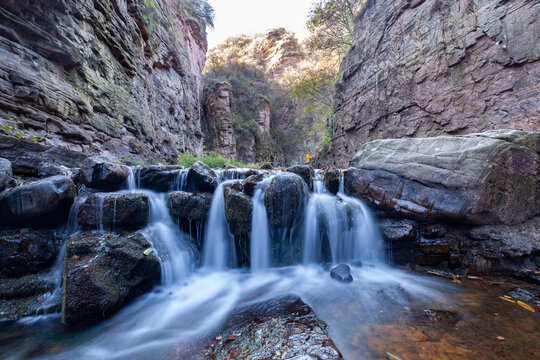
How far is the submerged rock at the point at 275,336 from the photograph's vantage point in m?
1.66

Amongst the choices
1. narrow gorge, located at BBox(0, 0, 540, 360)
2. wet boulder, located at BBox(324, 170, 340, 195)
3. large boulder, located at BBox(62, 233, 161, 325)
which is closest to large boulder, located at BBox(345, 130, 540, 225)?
narrow gorge, located at BBox(0, 0, 540, 360)

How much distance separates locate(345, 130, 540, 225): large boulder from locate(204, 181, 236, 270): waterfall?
10.5 feet

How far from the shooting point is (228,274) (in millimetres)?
3881

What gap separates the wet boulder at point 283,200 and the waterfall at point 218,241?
98 centimetres

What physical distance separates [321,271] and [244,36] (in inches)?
1418

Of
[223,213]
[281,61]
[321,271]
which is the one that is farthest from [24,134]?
[281,61]

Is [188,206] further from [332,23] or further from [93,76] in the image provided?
[332,23]

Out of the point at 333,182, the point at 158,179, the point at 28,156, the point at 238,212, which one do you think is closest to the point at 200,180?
the point at 158,179

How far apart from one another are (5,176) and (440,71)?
10.9 metres

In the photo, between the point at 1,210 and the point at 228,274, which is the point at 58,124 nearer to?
the point at 1,210

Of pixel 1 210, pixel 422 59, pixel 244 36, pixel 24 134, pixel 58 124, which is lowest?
pixel 1 210

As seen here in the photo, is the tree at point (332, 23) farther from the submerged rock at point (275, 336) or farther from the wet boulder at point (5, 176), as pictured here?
the wet boulder at point (5, 176)

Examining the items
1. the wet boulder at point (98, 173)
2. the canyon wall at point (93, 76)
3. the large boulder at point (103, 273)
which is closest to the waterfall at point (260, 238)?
the large boulder at point (103, 273)

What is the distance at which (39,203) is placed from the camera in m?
2.97
